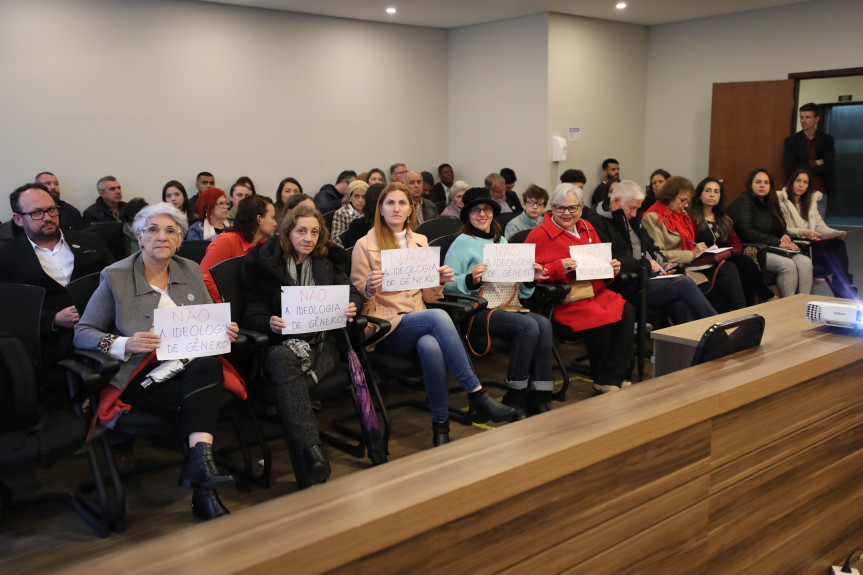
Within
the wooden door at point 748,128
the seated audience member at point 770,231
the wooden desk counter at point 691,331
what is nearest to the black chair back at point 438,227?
the wooden desk counter at point 691,331

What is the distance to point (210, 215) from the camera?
18.9 feet

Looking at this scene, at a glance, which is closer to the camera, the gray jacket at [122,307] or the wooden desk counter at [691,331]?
the wooden desk counter at [691,331]

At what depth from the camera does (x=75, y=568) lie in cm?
100

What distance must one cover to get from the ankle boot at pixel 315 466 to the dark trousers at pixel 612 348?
6.17 ft

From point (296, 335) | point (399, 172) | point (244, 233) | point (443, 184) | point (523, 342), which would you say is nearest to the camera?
point (296, 335)

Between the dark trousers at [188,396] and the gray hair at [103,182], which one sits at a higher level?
the gray hair at [103,182]

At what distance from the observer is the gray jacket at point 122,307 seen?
301 centimetres

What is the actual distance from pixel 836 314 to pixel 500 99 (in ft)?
26.5

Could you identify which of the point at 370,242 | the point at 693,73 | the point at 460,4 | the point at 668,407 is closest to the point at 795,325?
the point at 668,407

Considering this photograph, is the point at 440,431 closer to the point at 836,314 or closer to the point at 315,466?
the point at 315,466

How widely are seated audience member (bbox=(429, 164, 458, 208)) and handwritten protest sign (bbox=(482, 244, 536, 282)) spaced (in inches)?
230

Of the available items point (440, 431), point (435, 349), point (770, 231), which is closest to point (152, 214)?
point (435, 349)

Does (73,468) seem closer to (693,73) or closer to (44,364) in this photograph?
(44,364)

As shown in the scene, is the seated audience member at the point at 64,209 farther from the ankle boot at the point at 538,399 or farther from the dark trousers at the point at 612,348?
the dark trousers at the point at 612,348
